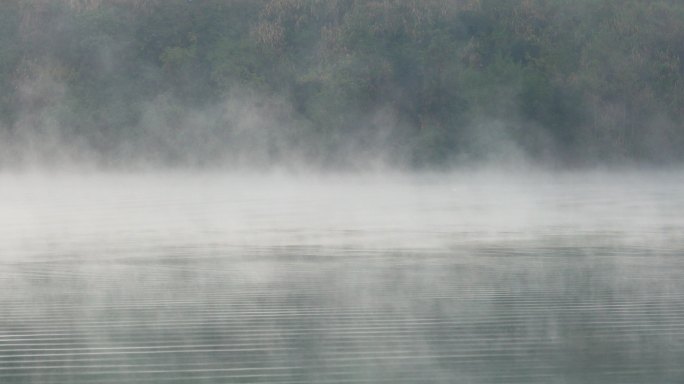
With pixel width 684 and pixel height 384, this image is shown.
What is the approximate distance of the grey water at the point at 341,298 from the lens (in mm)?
6137

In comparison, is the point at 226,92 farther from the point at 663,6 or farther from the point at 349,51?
the point at 663,6

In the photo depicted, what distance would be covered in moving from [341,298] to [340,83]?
115 ft

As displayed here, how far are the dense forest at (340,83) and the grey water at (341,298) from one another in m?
25.4

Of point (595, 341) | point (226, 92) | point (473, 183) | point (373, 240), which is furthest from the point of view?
point (226, 92)

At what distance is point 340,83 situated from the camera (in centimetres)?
4319

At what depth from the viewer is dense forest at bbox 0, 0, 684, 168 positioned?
4309 centimetres

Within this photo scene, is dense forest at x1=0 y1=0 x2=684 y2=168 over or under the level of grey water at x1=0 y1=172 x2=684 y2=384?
over

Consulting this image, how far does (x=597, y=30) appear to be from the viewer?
45.8 metres

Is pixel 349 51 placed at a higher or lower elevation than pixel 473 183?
higher

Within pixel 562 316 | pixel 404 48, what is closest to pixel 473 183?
pixel 404 48

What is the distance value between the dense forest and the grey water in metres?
25.4

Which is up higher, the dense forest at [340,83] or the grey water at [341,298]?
the dense forest at [340,83]

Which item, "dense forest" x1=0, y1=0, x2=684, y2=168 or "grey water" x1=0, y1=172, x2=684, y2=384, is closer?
"grey water" x1=0, y1=172, x2=684, y2=384

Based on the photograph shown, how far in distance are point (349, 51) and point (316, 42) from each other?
2047 millimetres
